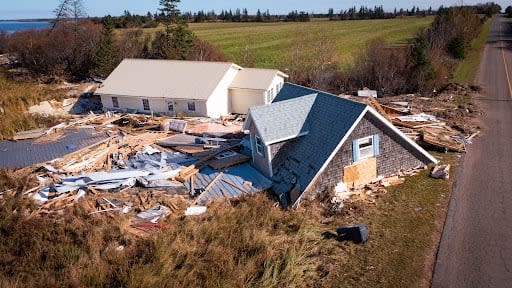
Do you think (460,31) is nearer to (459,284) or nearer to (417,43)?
(417,43)

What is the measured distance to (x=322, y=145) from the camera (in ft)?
59.2

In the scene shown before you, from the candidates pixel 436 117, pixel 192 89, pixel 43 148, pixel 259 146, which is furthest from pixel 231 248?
pixel 436 117

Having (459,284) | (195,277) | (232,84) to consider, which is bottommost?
(459,284)

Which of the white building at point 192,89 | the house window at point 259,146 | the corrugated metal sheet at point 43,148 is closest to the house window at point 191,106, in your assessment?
the white building at point 192,89

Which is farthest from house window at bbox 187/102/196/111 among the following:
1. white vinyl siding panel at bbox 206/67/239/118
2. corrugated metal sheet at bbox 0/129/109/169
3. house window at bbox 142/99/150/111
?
corrugated metal sheet at bbox 0/129/109/169

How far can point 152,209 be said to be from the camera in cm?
1738

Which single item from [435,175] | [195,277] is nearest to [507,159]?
[435,175]

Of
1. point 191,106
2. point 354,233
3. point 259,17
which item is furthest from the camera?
point 259,17

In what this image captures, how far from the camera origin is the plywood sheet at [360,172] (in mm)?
18406

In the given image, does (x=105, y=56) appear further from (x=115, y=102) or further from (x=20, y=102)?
→ (x=115, y=102)

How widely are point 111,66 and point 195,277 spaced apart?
3886cm

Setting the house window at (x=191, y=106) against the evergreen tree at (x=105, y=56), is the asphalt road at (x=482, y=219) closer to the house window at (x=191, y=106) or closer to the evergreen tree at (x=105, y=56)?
the house window at (x=191, y=106)

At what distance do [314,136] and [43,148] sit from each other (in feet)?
58.4

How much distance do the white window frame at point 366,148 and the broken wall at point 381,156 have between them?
0.24 meters
